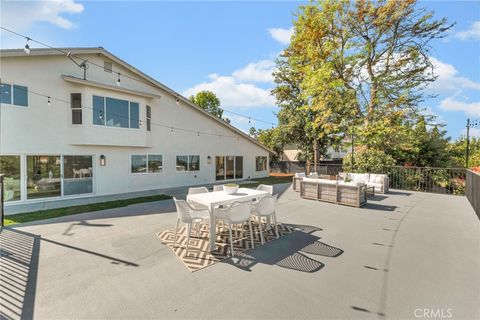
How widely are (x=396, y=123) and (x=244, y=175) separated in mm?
10504

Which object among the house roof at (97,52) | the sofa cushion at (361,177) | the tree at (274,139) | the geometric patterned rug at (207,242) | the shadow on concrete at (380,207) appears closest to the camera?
the geometric patterned rug at (207,242)

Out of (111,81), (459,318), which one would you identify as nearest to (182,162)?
(111,81)

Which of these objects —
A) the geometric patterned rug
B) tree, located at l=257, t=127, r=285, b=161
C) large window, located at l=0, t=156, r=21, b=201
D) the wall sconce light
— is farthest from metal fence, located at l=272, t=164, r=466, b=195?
large window, located at l=0, t=156, r=21, b=201

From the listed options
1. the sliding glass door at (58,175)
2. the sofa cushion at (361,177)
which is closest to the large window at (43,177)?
the sliding glass door at (58,175)

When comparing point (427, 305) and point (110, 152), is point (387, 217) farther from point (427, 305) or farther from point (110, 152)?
point (110, 152)

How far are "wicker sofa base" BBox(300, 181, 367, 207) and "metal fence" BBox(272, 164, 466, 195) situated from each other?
5.29m

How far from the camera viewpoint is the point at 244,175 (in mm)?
17375

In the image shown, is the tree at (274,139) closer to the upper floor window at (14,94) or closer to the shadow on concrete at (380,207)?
the shadow on concrete at (380,207)

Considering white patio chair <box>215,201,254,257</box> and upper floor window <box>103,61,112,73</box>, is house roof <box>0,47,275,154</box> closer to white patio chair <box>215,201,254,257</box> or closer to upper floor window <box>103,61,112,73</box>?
upper floor window <box>103,61,112,73</box>

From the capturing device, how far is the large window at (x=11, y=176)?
7.88 m

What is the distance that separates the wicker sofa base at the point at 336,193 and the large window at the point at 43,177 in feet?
32.9

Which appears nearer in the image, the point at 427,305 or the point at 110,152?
the point at 427,305

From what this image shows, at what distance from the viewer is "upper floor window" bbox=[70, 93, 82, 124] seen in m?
9.34

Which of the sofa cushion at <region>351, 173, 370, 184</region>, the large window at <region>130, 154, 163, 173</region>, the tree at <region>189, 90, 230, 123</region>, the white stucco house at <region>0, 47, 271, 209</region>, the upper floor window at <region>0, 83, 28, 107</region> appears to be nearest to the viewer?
the upper floor window at <region>0, 83, 28, 107</region>
